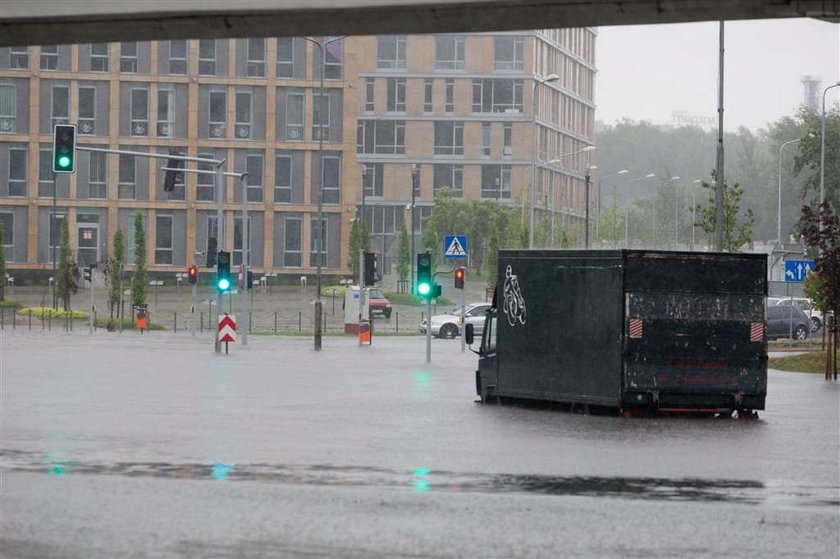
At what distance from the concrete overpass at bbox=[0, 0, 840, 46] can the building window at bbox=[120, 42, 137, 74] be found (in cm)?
7476

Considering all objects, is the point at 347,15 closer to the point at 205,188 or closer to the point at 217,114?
the point at 217,114

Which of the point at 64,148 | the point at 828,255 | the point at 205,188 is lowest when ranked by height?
the point at 828,255

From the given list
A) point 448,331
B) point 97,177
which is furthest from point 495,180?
point 448,331

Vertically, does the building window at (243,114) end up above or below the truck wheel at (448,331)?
above

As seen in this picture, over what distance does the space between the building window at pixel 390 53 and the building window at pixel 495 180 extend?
34.7 feet

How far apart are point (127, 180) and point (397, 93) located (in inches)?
1436

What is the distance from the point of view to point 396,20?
740 inches

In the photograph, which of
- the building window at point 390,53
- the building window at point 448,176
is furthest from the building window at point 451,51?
the building window at point 448,176

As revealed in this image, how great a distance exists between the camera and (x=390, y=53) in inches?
4985

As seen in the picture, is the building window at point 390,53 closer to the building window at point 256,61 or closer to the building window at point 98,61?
the building window at point 256,61

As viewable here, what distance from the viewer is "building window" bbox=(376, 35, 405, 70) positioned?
126 meters

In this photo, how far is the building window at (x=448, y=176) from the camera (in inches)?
5054

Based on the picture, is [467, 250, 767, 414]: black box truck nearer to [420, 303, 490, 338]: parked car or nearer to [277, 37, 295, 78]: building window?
[420, 303, 490, 338]: parked car

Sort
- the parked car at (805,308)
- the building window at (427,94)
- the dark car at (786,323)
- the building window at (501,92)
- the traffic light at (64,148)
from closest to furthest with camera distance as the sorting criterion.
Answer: the traffic light at (64,148) → the dark car at (786,323) → the parked car at (805,308) → the building window at (501,92) → the building window at (427,94)
